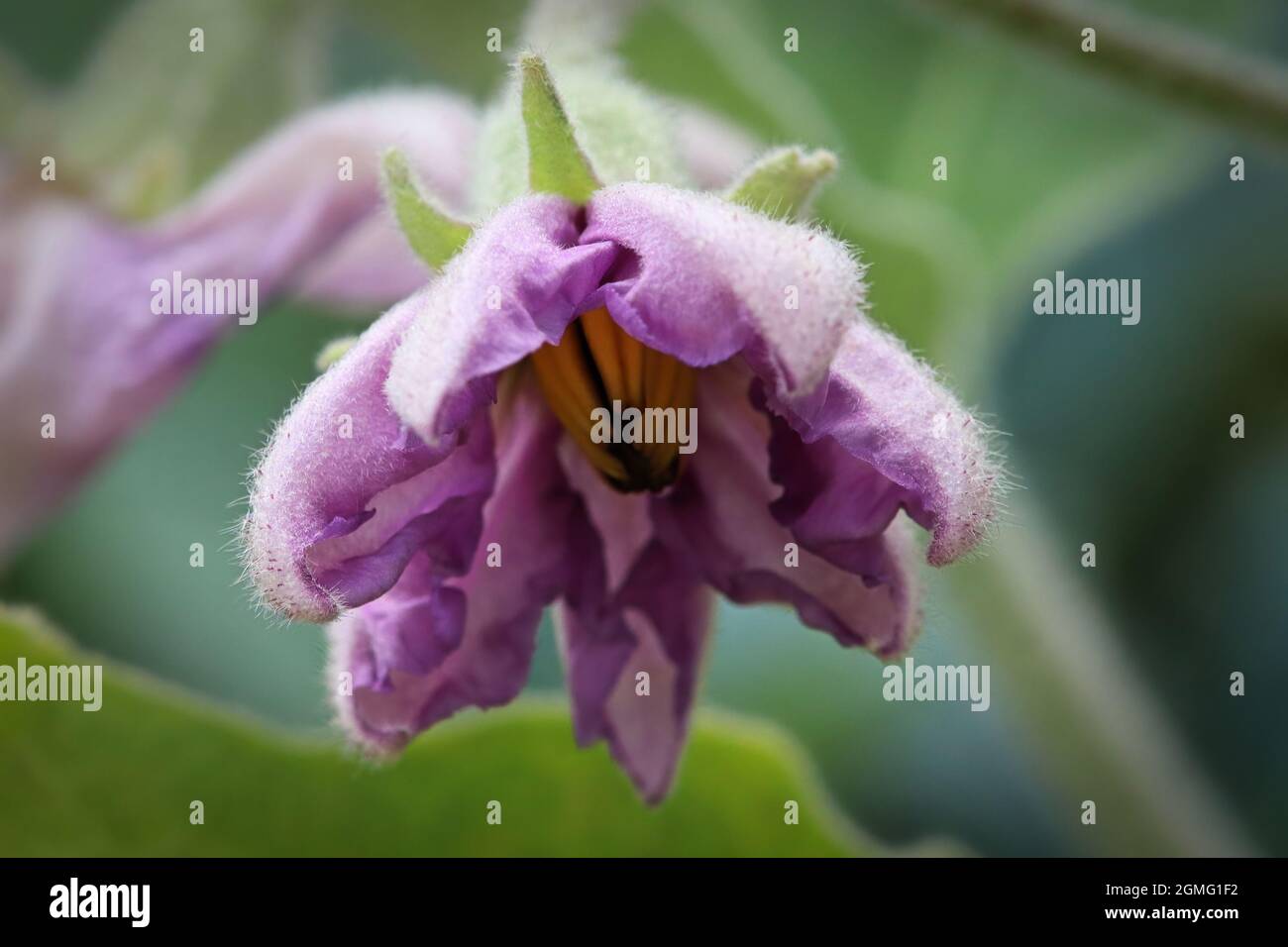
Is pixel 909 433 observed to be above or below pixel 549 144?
below

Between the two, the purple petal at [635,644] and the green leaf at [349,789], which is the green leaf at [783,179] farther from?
the green leaf at [349,789]

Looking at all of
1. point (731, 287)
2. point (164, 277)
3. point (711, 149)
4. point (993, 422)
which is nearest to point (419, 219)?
Result: point (731, 287)

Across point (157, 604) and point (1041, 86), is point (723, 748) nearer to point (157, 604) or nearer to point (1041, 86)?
point (157, 604)

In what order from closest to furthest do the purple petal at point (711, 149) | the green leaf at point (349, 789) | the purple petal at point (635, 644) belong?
the purple petal at point (635, 644), the green leaf at point (349, 789), the purple petal at point (711, 149)

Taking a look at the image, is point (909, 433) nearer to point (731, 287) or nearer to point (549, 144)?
point (731, 287)

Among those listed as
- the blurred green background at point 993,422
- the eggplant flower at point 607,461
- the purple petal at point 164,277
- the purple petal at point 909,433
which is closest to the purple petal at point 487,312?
the eggplant flower at point 607,461

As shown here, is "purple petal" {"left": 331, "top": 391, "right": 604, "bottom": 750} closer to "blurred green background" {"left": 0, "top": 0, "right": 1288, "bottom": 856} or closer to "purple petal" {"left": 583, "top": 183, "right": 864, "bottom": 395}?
"purple petal" {"left": 583, "top": 183, "right": 864, "bottom": 395}
